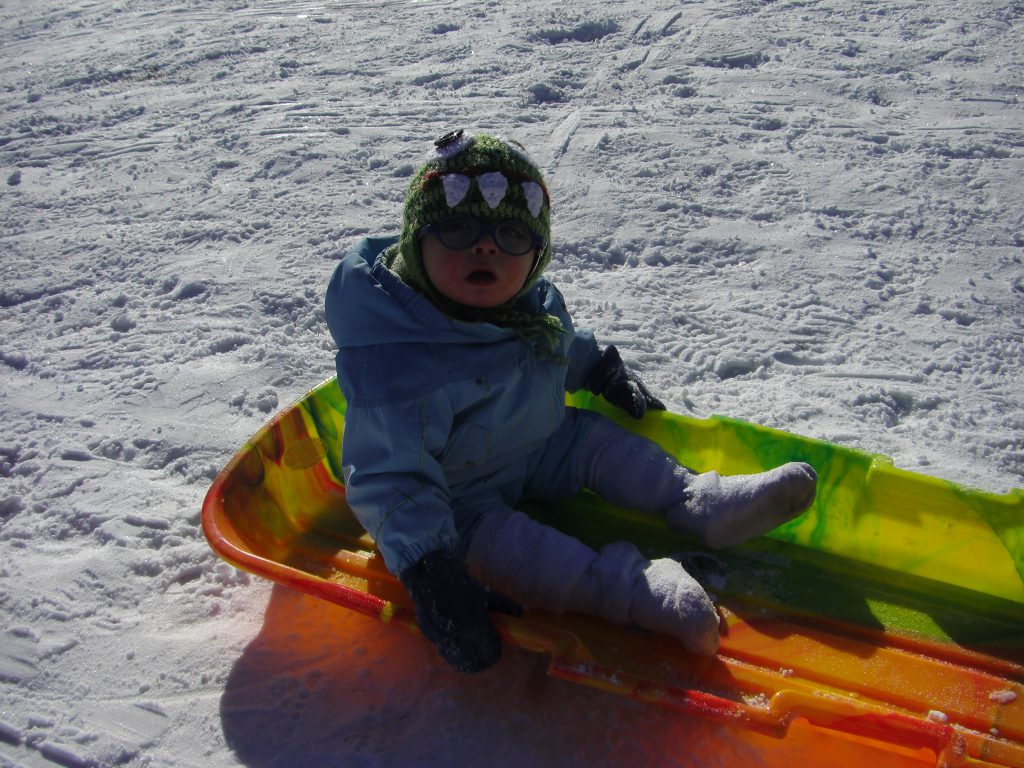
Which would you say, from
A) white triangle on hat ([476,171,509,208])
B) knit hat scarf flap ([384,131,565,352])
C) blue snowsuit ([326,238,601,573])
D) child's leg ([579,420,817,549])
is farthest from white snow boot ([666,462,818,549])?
white triangle on hat ([476,171,509,208])

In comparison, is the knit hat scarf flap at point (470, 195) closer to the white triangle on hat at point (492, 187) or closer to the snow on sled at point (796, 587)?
the white triangle on hat at point (492, 187)

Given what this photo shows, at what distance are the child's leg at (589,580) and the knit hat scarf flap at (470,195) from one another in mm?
410

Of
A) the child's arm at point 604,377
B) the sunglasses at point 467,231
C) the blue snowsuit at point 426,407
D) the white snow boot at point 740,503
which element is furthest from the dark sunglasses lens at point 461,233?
the white snow boot at point 740,503

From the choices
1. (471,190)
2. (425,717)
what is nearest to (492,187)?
(471,190)

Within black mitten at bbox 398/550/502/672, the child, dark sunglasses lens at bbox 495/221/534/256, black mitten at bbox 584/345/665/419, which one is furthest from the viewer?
black mitten at bbox 584/345/665/419

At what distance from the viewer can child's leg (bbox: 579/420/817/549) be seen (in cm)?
180

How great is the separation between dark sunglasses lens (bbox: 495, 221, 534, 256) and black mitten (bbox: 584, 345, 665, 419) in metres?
0.45

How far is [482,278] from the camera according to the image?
5.72 feet

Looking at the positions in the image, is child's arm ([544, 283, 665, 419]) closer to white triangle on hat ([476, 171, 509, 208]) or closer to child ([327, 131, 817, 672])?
child ([327, 131, 817, 672])

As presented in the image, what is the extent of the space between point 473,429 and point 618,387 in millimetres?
425

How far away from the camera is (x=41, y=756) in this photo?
1588 mm

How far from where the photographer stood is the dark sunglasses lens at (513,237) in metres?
1.73

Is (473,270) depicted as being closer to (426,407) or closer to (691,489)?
(426,407)

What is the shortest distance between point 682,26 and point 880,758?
4123mm
